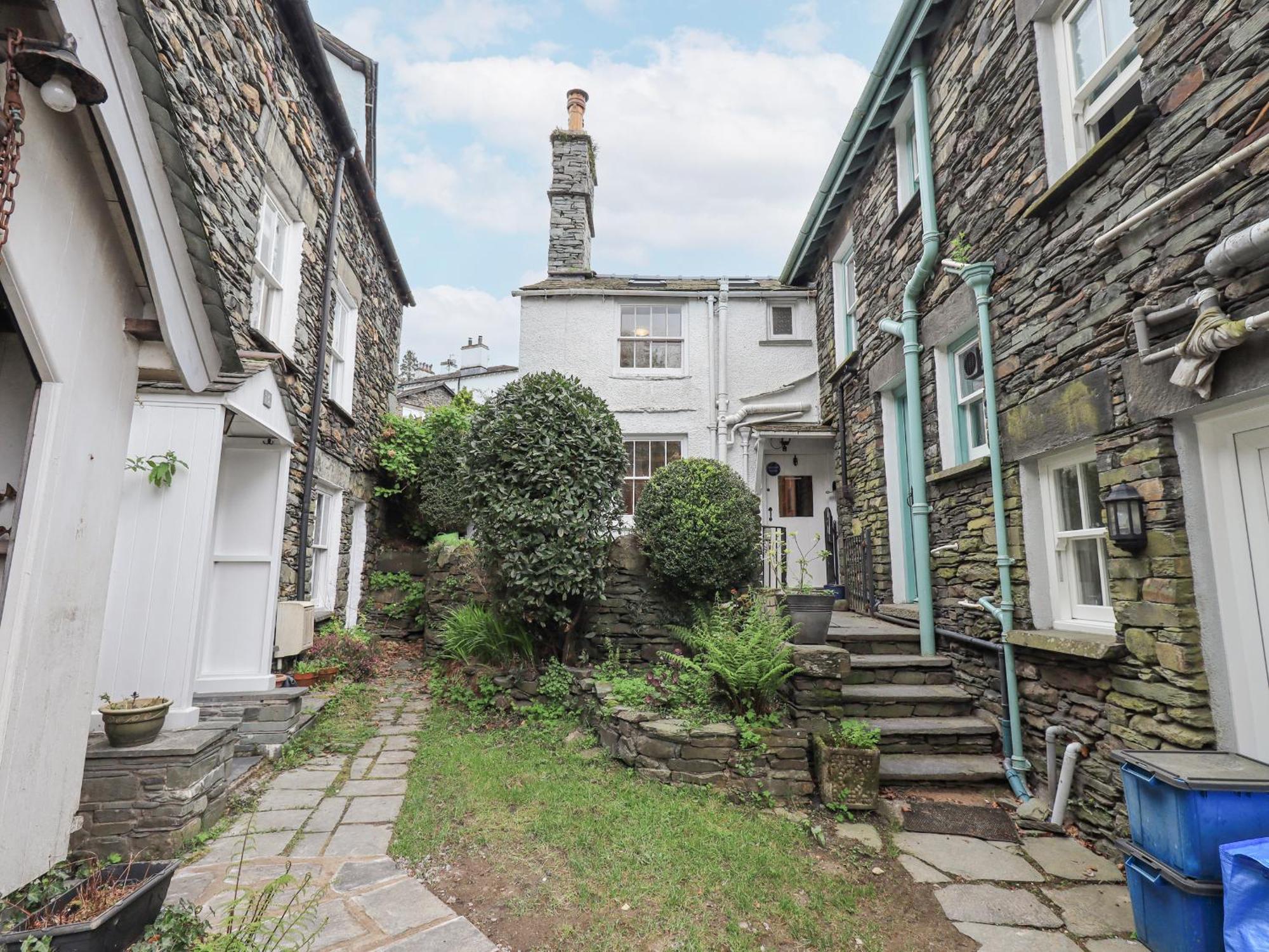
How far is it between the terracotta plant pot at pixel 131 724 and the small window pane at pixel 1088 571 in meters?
6.05

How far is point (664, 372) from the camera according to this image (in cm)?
1057

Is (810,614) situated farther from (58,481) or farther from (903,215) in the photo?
(58,481)

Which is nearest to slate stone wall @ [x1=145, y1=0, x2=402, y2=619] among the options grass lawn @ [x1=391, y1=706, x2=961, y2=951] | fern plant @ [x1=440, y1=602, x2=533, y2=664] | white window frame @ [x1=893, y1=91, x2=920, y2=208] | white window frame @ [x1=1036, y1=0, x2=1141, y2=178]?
fern plant @ [x1=440, y1=602, x2=533, y2=664]

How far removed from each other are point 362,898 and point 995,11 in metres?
7.46

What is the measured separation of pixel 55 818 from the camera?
7.59 feet

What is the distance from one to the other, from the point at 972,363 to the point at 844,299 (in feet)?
12.6

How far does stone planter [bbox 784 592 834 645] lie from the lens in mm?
5137

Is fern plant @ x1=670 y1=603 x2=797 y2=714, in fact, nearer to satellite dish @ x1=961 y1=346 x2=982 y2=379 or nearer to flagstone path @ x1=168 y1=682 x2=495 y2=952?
flagstone path @ x1=168 y1=682 x2=495 y2=952

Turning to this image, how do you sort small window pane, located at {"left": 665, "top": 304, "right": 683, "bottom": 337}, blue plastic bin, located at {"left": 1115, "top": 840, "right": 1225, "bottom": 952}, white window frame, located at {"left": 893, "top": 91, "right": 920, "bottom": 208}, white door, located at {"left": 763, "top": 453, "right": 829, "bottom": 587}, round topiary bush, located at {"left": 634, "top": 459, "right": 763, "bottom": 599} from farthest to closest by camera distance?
small window pane, located at {"left": 665, "top": 304, "right": 683, "bottom": 337} < white door, located at {"left": 763, "top": 453, "right": 829, "bottom": 587} < white window frame, located at {"left": 893, "top": 91, "right": 920, "bottom": 208} < round topiary bush, located at {"left": 634, "top": 459, "right": 763, "bottom": 599} < blue plastic bin, located at {"left": 1115, "top": 840, "right": 1225, "bottom": 952}

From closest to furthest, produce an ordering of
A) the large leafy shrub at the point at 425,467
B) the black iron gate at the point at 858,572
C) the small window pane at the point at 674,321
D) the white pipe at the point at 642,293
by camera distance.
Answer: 1. the black iron gate at the point at 858,572
2. the large leafy shrub at the point at 425,467
3. the white pipe at the point at 642,293
4. the small window pane at the point at 674,321

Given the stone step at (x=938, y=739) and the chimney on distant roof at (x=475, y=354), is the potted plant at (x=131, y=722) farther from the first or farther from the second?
the chimney on distant roof at (x=475, y=354)

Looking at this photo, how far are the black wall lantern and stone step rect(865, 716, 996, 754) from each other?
6.27 feet

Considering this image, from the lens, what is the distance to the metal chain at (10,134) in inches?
64.1

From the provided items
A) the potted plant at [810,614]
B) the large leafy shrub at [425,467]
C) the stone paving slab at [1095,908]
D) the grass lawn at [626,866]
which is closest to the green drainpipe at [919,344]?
the potted plant at [810,614]
